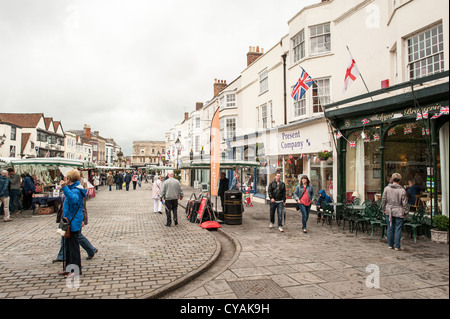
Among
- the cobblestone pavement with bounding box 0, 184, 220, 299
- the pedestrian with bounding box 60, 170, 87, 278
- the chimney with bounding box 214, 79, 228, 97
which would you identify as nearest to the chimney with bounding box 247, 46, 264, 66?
the chimney with bounding box 214, 79, 228, 97

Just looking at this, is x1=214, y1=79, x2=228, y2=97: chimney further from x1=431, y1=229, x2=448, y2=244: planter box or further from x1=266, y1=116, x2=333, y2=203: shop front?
x1=431, y1=229, x2=448, y2=244: planter box

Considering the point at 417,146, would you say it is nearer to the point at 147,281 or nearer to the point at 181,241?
the point at 181,241

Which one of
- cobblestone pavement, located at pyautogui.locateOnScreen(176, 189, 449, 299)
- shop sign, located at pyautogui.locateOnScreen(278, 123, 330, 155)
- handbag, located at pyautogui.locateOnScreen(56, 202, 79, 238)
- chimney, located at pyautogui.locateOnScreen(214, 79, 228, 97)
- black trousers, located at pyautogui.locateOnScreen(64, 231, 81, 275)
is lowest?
cobblestone pavement, located at pyautogui.locateOnScreen(176, 189, 449, 299)

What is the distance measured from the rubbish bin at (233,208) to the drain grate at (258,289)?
5491 millimetres

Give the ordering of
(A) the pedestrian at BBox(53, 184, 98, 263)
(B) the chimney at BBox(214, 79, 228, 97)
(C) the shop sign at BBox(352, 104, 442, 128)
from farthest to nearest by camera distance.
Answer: (B) the chimney at BBox(214, 79, 228, 97) < (C) the shop sign at BBox(352, 104, 442, 128) < (A) the pedestrian at BBox(53, 184, 98, 263)

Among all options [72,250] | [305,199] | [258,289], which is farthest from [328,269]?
[72,250]

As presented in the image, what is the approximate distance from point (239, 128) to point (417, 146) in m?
15.7

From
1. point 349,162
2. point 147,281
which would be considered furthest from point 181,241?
point 349,162

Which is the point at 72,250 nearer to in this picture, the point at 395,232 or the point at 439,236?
the point at 395,232

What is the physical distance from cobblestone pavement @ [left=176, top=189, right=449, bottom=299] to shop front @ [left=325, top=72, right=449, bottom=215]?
79.3 inches

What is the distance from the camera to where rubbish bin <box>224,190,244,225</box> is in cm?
1036

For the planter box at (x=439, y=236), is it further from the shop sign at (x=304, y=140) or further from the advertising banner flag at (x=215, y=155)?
the advertising banner flag at (x=215, y=155)

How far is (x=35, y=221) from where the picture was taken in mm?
10883

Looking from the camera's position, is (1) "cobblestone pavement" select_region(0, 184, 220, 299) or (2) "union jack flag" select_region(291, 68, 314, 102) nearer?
(1) "cobblestone pavement" select_region(0, 184, 220, 299)
